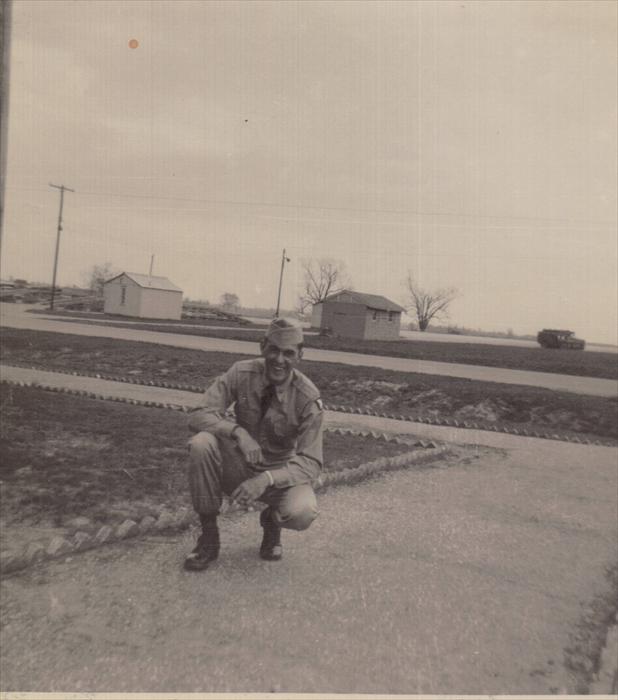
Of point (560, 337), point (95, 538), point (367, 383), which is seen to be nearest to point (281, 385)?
point (95, 538)

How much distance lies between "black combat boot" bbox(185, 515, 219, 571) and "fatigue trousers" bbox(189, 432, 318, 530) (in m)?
0.53

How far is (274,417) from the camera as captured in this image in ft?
6.81

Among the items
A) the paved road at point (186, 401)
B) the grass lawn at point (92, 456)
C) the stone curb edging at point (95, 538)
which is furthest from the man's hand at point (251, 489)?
the paved road at point (186, 401)

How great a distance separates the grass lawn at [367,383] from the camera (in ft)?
12.0

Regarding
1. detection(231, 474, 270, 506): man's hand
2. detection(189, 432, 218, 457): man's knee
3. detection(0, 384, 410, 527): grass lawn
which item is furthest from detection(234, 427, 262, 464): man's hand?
detection(0, 384, 410, 527): grass lawn

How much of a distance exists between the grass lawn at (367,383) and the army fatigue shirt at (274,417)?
90cm

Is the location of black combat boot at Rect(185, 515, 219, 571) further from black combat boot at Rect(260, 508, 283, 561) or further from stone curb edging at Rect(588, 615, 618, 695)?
stone curb edging at Rect(588, 615, 618, 695)

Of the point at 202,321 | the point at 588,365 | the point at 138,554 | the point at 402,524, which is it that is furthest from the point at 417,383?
the point at 588,365

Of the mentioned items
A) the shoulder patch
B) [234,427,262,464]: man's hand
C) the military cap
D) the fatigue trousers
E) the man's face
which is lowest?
the fatigue trousers

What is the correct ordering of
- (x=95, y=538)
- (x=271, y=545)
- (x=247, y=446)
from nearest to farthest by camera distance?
(x=247, y=446)
(x=271, y=545)
(x=95, y=538)

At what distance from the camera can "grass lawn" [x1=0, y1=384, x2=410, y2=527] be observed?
450 cm

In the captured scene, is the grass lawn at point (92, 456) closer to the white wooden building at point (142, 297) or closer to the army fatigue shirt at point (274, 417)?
the white wooden building at point (142, 297)

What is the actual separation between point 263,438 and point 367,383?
321 cm

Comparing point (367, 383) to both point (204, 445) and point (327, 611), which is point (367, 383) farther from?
point (204, 445)
